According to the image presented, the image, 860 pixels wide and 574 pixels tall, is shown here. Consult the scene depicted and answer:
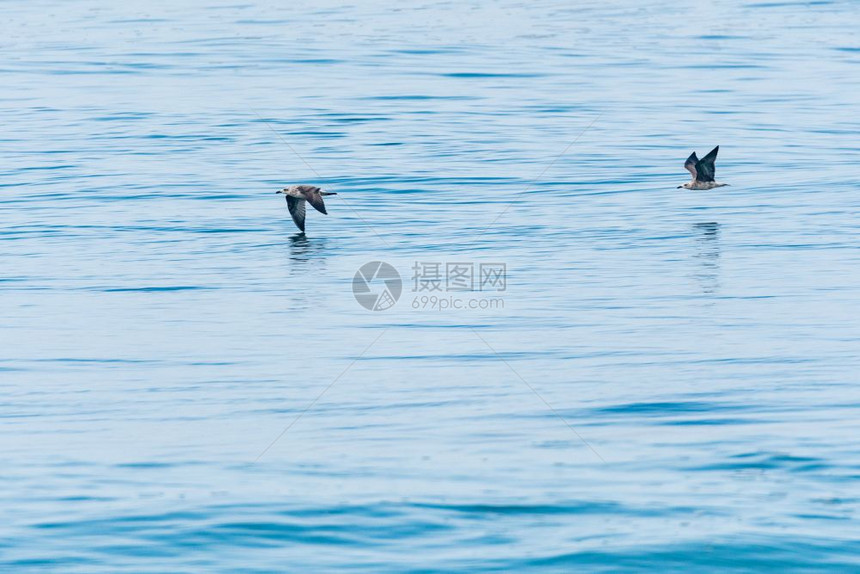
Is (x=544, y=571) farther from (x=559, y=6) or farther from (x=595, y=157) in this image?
(x=559, y=6)

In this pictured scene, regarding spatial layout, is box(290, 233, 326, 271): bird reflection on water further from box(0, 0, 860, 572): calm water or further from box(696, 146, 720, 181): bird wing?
box(696, 146, 720, 181): bird wing

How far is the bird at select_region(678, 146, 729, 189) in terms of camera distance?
21750 mm

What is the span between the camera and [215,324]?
54.4 feet

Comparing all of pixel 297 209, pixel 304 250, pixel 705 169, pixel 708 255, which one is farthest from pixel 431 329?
pixel 705 169

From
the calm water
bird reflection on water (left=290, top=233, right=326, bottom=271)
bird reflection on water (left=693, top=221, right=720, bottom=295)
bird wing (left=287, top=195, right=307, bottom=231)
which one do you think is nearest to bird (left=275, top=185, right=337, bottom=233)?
bird wing (left=287, top=195, right=307, bottom=231)

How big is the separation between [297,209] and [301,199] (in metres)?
0.36

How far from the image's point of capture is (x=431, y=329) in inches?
643

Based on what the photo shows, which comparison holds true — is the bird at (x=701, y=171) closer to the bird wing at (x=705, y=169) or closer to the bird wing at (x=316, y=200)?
the bird wing at (x=705, y=169)

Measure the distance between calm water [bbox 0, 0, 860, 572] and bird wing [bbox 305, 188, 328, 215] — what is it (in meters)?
0.71

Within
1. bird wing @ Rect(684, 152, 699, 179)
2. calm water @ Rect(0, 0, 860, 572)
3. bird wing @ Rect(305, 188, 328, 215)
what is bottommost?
calm water @ Rect(0, 0, 860, 572)

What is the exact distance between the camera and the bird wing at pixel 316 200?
819 inches

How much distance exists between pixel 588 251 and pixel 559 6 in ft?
121

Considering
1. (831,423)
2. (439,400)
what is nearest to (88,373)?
(439,400)

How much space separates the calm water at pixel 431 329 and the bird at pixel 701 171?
0.69 meters
